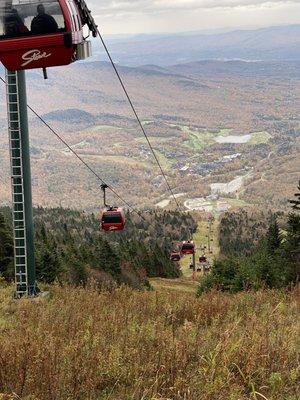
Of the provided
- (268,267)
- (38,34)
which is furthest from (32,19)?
(268,267)

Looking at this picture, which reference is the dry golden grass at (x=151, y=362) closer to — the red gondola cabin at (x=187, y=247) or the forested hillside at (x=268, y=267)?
the forested hillside at (x=268, y=267)

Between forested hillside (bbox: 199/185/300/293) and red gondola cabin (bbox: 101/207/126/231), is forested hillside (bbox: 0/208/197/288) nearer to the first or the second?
red gondola cabin (bbox: 101/207/126/231)

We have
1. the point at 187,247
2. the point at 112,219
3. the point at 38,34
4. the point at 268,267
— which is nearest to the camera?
the point at 38,34

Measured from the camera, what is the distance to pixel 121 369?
16.7ft

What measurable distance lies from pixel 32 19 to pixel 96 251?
69355 millimetres

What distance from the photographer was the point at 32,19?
10484mm

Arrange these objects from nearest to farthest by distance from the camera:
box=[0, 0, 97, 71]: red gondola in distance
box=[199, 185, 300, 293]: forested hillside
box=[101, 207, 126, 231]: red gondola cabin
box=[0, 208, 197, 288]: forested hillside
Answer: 1. box=[0, 0, 97, 71]: red gondola in distance
2. box=[199, 185, 300, 293]: forested hillside
3. box=[101, 207, 126, 231]: red gondola cabin
4. box=[0, 208, 197, 288]: forested hillside

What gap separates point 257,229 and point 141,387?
7139 inches

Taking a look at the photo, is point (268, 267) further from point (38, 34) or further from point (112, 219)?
point (38, 34)

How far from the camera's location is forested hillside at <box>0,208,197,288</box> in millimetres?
42500

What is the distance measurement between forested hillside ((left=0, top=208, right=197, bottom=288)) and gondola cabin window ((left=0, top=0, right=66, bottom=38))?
602cm

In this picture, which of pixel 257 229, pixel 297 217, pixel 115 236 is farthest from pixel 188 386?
pixel 257 229

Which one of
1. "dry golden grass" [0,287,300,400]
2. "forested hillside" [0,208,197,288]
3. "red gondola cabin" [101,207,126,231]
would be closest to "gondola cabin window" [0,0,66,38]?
"forested hillside" [0,208,197,288]

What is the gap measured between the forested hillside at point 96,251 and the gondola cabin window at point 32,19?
19.7 feet
